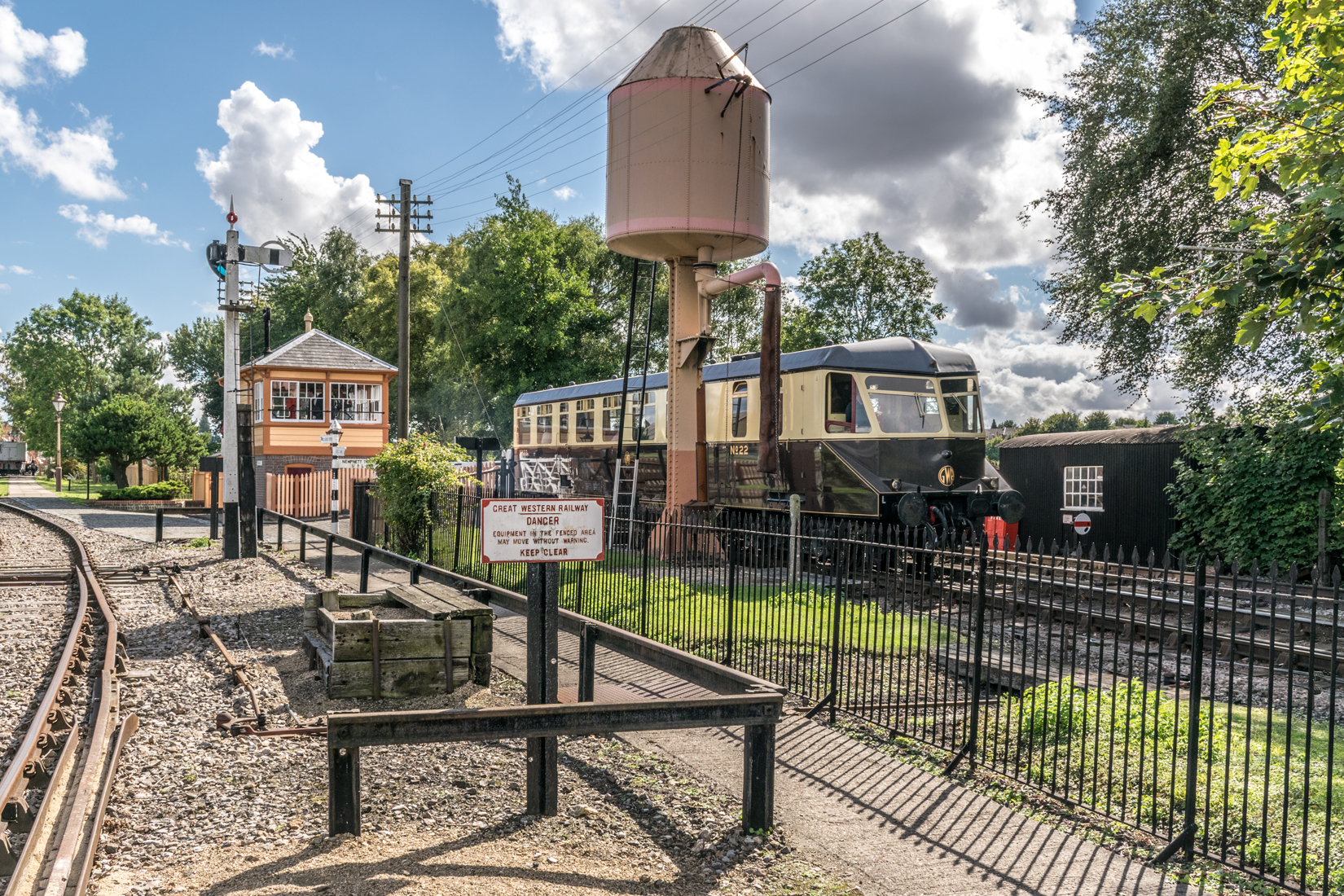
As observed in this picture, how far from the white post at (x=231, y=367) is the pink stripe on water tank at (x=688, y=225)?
7.82 metres

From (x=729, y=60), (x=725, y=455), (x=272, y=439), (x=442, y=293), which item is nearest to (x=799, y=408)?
(x=725, y=455)

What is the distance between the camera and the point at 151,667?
9148mm

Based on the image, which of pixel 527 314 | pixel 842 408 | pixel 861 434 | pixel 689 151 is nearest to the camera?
pixel 861 434

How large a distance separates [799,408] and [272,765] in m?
11.0

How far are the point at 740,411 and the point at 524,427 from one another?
1111cm

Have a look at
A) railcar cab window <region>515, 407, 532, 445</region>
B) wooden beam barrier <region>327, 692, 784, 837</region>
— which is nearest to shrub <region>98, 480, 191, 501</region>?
railcar cab window <region>515, 407, 532, 445</region>

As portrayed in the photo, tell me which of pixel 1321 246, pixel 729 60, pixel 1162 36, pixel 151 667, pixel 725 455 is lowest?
pixel 151 667

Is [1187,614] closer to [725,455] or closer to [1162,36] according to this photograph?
[725,455]

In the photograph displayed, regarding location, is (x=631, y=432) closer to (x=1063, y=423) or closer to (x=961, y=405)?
(x=961, y=405)

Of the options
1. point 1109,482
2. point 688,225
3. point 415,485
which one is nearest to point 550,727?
point 688,225

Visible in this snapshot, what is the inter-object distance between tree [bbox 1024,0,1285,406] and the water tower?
24.2 ft

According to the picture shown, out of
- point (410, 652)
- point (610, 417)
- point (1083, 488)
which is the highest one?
point (610, 417)

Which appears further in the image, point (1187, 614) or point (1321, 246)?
point (1187, 614)

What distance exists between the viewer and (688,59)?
1673cm
